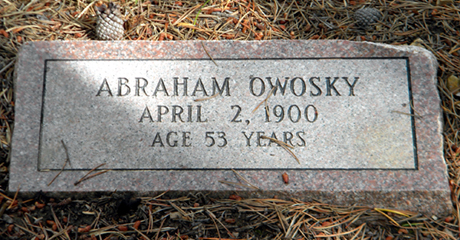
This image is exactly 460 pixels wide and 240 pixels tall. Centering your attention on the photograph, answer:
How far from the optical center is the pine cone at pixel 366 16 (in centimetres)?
255

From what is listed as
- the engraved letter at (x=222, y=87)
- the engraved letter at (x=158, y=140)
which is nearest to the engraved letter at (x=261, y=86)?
the engraved letter at (x=222, y=87)

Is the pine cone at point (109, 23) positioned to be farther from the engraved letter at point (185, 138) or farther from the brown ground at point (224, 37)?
the engraved letter at point (185, 138)

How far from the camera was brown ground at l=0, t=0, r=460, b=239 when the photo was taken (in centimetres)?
197

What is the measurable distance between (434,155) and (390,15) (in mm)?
1217

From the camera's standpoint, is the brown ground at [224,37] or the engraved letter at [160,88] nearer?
the brown ground at [224,37]

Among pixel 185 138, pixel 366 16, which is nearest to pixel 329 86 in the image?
pixel 366 16

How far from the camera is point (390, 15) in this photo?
261 centimetres

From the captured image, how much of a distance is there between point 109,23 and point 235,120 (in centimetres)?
120

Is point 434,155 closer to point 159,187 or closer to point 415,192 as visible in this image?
point 415,192

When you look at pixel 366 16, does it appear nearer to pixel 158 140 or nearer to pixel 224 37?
pixel 224 37

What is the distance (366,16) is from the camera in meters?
2.55

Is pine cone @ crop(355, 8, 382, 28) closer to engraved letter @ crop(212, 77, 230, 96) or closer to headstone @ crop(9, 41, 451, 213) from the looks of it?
headstone @ crop(9, 41, 451, 213)

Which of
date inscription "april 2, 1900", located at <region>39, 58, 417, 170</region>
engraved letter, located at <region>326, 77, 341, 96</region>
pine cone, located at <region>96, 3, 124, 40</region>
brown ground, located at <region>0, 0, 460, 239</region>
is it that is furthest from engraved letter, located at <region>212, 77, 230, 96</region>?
pine cone, located at <region>96, 3, 124, 40</region>

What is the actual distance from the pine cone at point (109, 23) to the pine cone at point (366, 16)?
1874mm
